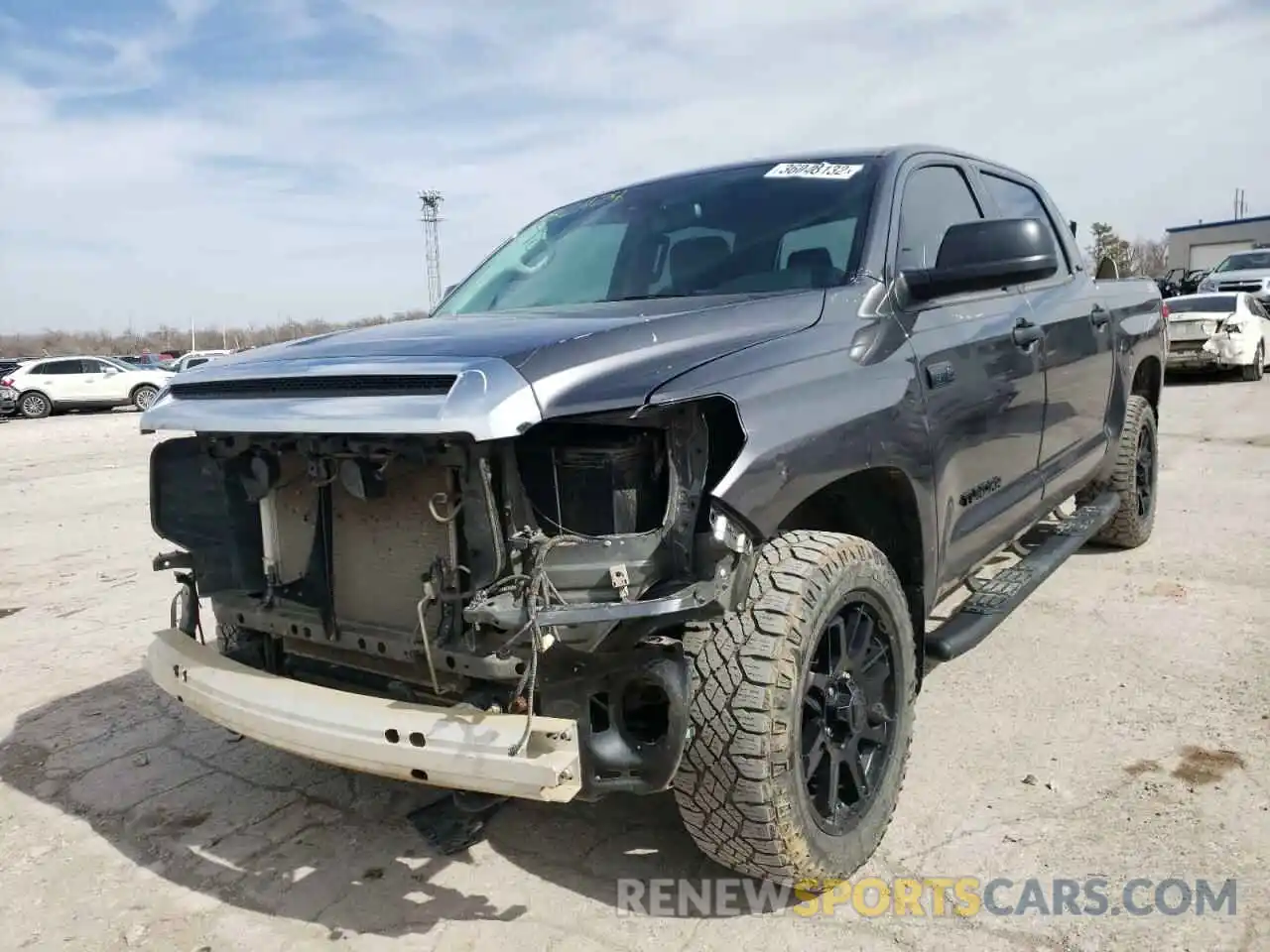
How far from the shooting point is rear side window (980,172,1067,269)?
4051mm

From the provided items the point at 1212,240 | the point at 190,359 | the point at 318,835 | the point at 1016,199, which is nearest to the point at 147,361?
the point at 190,359

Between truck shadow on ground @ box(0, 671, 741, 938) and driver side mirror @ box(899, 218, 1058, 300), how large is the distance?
A: 1.79m

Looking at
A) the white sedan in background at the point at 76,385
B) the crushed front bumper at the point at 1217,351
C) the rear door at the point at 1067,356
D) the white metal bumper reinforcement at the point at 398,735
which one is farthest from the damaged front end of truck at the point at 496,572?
the white sedan in background at the point at 76,385

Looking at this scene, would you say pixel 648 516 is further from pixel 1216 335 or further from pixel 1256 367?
pixel 1256 367

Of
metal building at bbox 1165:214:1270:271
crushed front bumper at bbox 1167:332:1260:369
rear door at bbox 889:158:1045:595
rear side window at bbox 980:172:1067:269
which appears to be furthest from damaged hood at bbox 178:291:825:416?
metal building at bbox 1165:214:1270:271

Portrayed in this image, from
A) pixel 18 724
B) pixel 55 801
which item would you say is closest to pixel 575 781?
pixel 55 801

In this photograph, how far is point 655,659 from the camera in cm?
215

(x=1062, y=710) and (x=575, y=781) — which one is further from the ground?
(x=575, y=781)

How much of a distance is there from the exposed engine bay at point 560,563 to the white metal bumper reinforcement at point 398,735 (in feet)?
0.33

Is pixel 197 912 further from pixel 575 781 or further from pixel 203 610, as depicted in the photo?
pixel 203 610

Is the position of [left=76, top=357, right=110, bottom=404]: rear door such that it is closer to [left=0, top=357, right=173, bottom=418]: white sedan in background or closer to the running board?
[left=0, top=357, right=173, bottom=418]: white sedan in background

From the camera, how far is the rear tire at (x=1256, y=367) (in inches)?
599

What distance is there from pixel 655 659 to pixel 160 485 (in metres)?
1.66

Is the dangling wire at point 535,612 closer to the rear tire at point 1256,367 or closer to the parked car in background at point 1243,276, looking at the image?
the rear tire at point 1256,367
